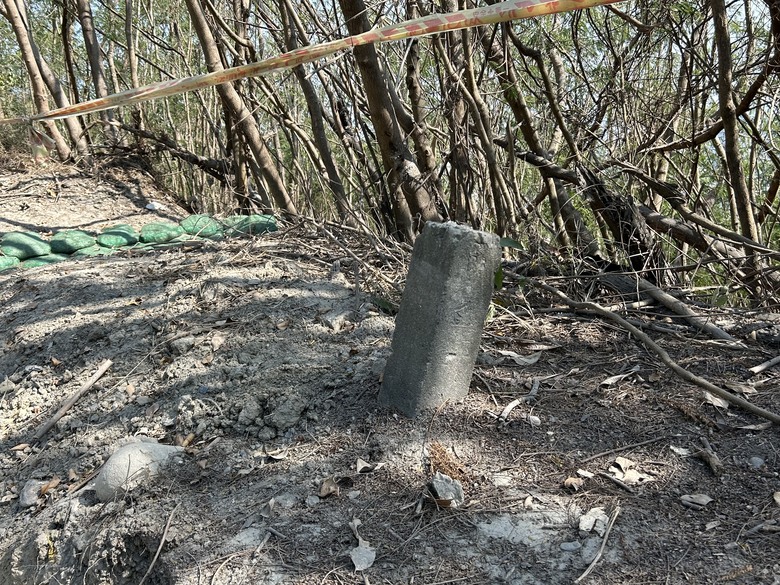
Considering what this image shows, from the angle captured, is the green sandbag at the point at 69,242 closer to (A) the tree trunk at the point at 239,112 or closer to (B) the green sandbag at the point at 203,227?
(B) the green sandbag at the point at 203,227

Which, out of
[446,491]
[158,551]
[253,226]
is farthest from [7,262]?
[446,491]

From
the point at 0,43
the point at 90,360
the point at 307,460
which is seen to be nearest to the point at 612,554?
the point at 307,460

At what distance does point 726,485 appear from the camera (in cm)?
204

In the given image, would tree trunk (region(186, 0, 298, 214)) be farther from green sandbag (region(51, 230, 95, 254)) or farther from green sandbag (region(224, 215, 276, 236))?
green sandbag (region(51, 230, 95, 254))

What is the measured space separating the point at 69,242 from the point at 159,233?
0.72 meters

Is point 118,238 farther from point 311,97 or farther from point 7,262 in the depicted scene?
point 311,97

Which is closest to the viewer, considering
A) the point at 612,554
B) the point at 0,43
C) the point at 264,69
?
the point at 612,554

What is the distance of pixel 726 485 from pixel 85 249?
479 centimetres

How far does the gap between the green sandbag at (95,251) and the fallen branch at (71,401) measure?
6.60 feet

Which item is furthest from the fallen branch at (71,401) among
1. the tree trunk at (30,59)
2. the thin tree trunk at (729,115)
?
the tree trunk at (30,59)

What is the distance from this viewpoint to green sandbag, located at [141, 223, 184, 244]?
5.23 meters

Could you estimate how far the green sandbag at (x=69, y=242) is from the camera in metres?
5.28

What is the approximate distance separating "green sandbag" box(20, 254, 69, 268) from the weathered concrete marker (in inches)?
141

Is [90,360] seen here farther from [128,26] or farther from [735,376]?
[128,26]
